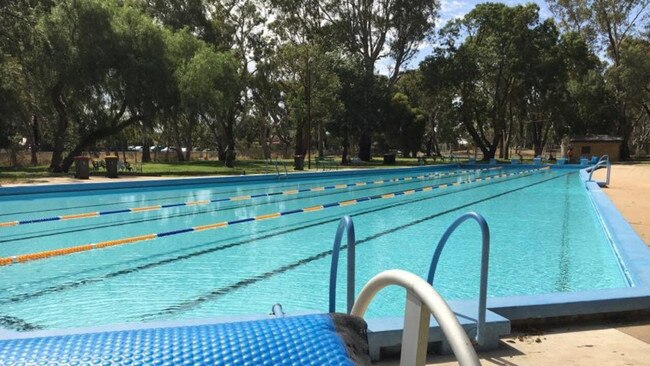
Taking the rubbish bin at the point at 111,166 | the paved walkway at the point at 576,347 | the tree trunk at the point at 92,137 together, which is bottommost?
the paved walkway at the point at 576,347

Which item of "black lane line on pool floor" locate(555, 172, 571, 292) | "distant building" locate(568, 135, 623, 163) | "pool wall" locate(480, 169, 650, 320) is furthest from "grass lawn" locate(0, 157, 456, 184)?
"distant building" locate(568, 135, 623, 163)

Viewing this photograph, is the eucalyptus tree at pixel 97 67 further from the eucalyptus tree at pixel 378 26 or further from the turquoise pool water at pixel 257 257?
the eucalyptus tree at pixel 378 26

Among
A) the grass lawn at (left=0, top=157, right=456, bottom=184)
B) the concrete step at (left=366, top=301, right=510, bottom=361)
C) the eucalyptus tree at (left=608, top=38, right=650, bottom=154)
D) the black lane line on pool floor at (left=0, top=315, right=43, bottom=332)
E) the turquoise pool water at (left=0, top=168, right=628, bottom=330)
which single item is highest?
the eucalyptus tree at (left=608, top=38, right=650, bottom=154)

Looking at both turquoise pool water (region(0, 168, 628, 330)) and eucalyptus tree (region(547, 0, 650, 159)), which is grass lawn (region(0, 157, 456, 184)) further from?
eucalyptus tree (region(547, 0, 650, 159))

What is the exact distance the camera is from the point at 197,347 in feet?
4.60

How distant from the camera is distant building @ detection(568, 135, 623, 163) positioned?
39969mm

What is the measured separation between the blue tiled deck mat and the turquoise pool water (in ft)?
13.0

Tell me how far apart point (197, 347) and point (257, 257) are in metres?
6.65

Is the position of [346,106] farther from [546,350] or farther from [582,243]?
[546,350]

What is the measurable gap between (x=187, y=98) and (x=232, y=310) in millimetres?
19803

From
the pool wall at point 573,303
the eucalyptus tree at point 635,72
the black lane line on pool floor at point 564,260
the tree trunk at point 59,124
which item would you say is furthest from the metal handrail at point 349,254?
the eucalyptus tree at point 635,72

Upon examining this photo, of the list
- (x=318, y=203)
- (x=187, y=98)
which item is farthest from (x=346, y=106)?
(x=318, y=203)

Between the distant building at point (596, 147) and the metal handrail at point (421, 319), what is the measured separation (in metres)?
42.1

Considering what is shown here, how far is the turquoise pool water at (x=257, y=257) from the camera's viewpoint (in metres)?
5.71
